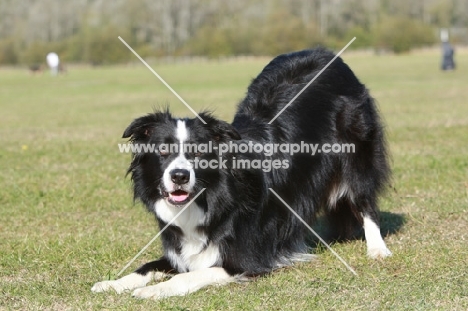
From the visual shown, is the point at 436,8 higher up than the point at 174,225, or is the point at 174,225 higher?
the point at 436,8

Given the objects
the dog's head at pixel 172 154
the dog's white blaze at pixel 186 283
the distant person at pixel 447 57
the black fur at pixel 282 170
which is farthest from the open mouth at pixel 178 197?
the distant person at pixel 447 57

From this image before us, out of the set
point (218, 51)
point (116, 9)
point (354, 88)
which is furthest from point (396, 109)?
point (116, 9)

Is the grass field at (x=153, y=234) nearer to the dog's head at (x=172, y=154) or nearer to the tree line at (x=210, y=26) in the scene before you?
the dog's head at (x=172, y=154)

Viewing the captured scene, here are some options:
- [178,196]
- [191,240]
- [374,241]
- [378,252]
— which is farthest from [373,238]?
[178,196]

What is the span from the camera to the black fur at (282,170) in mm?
5602

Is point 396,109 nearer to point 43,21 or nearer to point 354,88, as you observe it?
point 354,88

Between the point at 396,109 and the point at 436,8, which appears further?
the point at 436,8

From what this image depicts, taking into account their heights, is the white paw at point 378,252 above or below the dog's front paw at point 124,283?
below

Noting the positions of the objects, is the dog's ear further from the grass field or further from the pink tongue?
the grass field

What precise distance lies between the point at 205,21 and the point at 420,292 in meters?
130

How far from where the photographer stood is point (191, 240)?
5.70 metres

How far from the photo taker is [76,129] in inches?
700

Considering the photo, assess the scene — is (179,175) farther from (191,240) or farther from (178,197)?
(191,240)

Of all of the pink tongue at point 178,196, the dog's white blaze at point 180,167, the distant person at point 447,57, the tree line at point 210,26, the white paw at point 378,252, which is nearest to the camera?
the dog's white blaze at point 180,167
